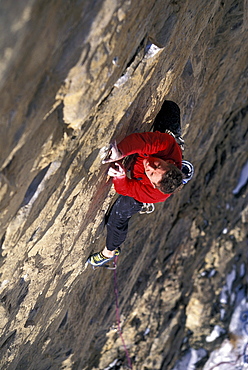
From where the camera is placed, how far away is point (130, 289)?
4.94 meters

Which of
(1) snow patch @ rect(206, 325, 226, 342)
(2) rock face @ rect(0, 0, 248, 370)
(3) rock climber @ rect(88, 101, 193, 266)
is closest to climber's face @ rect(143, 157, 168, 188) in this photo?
(3) rock climber @ rect(88, 101, 193, 266)

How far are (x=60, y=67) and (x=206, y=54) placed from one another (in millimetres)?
2162

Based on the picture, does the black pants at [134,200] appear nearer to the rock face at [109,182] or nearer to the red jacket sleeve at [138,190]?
the rock face at [109,182]

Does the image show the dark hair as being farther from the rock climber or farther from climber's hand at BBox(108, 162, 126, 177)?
climber's hand at BBox(108, 162, 126, 177)

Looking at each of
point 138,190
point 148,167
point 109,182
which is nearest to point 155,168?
point 148,167

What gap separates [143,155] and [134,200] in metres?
0.52

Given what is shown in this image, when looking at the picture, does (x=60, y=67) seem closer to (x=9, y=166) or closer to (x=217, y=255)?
(x=9, y=166)

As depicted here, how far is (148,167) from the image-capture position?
7.83 feet

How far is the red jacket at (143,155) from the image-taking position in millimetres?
2432

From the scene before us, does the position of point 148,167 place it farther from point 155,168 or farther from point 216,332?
point 216,332

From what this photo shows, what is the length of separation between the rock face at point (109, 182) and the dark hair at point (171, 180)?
1.55ft

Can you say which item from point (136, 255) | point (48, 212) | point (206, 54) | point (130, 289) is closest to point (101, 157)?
point (48, 212)

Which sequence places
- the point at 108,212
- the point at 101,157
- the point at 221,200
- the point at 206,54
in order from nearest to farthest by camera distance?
the point at 101,157
the point at 108,212
the point at 206,54
the point at 221,200

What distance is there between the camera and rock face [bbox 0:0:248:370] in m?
1.71
